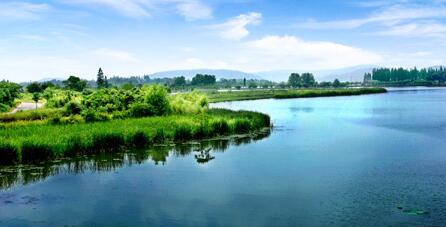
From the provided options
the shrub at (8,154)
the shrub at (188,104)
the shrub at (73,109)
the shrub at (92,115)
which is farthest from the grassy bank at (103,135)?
A: the shrub at (188,104)

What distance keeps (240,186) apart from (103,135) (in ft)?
41.1

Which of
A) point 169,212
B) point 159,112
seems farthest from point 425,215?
point 159,112

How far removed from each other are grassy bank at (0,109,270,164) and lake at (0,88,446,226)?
1070mm

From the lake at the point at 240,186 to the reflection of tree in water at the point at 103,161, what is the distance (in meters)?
0.06

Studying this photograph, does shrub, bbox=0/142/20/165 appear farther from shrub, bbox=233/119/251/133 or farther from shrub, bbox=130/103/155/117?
shrub, bbox=130/103/155/117

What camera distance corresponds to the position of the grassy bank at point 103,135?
1033 inches

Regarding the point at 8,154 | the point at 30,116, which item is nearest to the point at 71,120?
the point at 30,116

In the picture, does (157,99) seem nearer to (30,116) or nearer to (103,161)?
(30,116)

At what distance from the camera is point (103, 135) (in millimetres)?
30219

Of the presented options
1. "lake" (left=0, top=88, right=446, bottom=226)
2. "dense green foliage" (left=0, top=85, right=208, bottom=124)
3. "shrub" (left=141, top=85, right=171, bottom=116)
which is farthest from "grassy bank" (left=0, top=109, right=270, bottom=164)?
"shrub" (left=141, top=85, right=171, bottom=116)

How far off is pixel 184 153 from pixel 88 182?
8693 millimetres

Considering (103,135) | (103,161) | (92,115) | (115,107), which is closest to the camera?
(103,161)

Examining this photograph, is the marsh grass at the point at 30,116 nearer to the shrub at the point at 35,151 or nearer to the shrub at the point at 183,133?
the shrub at the point at 183,133

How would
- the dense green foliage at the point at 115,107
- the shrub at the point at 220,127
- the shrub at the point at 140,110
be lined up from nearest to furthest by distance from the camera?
the shrub at the point at 220,127 → the dense green foliage at the point at 115,107 → the shrub at the point at 140,110
